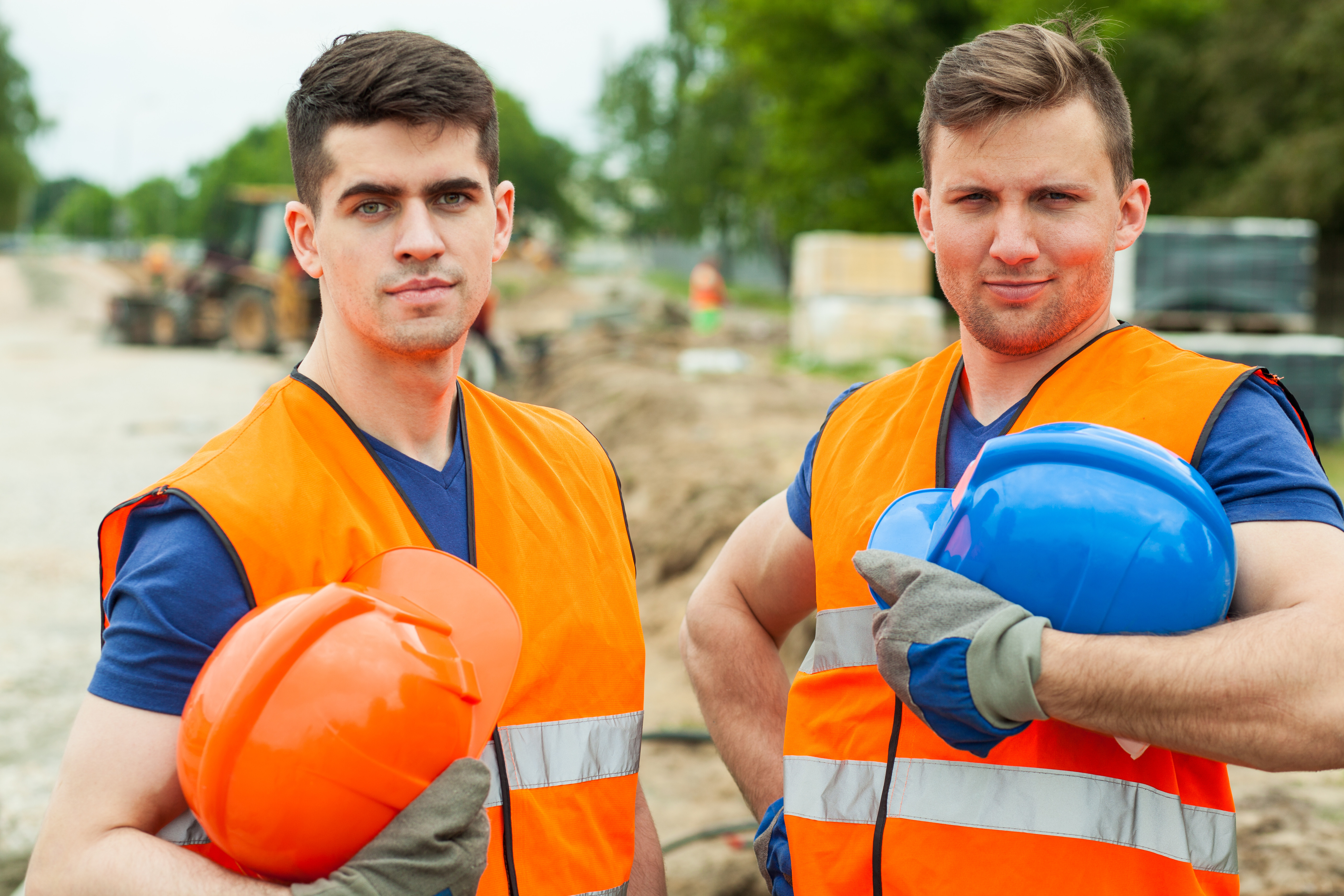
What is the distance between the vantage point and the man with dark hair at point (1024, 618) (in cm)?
161

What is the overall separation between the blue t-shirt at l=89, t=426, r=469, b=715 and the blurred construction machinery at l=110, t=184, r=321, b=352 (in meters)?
18.7

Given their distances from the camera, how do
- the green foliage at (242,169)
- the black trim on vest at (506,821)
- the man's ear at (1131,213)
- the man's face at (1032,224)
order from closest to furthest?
the black trim on vest at (506,821), the man's face at (1032,224), the man's ear at (1131,213), the green foliage at (242,169)

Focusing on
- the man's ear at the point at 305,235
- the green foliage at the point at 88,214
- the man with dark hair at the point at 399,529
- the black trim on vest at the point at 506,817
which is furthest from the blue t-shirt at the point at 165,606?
the green foliage at the point at 88,214

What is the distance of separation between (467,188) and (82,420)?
15.5m

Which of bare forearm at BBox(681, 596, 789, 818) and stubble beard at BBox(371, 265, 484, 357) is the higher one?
stubble beard at BBox(371, 265, 484, 357)

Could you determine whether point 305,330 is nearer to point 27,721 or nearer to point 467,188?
point 27,721

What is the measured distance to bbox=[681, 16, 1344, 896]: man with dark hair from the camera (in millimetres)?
1606

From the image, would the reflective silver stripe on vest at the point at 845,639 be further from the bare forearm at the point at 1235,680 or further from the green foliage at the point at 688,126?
the green foliage at the point at 688,126

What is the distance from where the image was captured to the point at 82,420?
50.9 feet

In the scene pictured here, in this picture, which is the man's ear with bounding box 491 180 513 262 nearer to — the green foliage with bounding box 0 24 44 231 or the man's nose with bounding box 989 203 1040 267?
the man's nose with bounding box 989 203 1040 267

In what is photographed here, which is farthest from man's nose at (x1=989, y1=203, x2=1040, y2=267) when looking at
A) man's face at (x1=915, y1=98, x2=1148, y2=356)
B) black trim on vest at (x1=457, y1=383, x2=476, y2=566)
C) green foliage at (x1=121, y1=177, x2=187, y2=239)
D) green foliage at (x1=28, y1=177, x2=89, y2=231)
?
green foliage at (x1=28, y1=177, x2=89, y2=231)

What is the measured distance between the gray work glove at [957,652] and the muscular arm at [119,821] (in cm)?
97

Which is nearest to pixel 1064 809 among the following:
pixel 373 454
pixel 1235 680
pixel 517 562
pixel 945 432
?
pixel 1235 680

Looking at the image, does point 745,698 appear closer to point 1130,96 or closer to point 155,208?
point 1130,96
